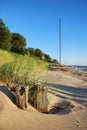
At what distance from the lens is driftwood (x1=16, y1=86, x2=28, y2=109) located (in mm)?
5578

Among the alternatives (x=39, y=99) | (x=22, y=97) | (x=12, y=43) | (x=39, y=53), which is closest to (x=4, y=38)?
(x=12, y=43)

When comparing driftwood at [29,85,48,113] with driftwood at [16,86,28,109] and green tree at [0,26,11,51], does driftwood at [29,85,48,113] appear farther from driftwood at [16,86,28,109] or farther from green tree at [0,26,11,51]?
green tree at [0,26,11,51]

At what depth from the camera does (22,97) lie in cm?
559

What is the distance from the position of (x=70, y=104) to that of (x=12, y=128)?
106 inches

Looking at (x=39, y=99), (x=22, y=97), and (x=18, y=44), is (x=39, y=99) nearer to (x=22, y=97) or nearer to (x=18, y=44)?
(x=22, y=97)

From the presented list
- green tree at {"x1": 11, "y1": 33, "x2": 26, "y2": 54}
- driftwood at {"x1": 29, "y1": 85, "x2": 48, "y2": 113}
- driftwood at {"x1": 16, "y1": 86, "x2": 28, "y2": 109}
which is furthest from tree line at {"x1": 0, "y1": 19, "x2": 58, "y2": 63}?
driftwood at {"x1": 16, "y1": 86, "x2": 28, "y2": 109}

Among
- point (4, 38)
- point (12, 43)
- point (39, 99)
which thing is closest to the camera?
point (39, 99)

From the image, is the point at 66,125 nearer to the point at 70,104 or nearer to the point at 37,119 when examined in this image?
the point at 37,119

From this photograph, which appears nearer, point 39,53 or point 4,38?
point 4,38

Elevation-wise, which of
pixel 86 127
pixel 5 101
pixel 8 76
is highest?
pixel 8 76

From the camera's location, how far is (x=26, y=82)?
6.59 meters

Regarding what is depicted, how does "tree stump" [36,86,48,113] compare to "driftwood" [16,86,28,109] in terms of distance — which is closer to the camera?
"driftwood" [16,86,28,109]

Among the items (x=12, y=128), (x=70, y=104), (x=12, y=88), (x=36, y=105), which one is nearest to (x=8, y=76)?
(x=12, y=88)

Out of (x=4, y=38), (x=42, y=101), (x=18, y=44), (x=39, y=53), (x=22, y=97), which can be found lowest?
(x=42, y=101)
